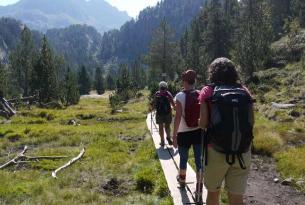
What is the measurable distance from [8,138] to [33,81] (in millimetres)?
49151

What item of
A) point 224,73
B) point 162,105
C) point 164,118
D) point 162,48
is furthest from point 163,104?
point 162,48

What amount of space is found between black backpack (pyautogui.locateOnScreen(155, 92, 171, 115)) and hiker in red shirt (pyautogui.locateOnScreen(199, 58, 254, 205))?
921 centimetres

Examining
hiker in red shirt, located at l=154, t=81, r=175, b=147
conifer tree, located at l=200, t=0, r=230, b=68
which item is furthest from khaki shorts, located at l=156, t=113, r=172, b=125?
conifer tree, located at l=200, t=0, r=230, b=68

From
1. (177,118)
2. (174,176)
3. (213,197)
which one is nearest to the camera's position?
(213,197)

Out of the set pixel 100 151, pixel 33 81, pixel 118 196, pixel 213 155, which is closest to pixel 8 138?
pixel 100 151

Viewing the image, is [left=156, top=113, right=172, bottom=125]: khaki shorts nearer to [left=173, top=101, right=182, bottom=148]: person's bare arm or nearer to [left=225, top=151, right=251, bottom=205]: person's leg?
[left=173, top=101, right=182, bottom=148]: person's bare arm

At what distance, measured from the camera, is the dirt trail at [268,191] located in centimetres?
1094

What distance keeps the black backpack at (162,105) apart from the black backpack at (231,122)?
951cm

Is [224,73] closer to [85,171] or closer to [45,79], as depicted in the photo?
[85,171]

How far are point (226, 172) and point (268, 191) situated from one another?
5.94 metres

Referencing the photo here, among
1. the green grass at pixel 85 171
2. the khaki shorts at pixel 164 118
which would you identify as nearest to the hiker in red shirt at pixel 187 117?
the green grass at pixel 85 171

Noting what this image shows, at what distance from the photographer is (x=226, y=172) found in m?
6.42

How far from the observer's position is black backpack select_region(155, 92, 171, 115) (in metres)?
15.8

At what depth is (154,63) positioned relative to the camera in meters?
88.6
